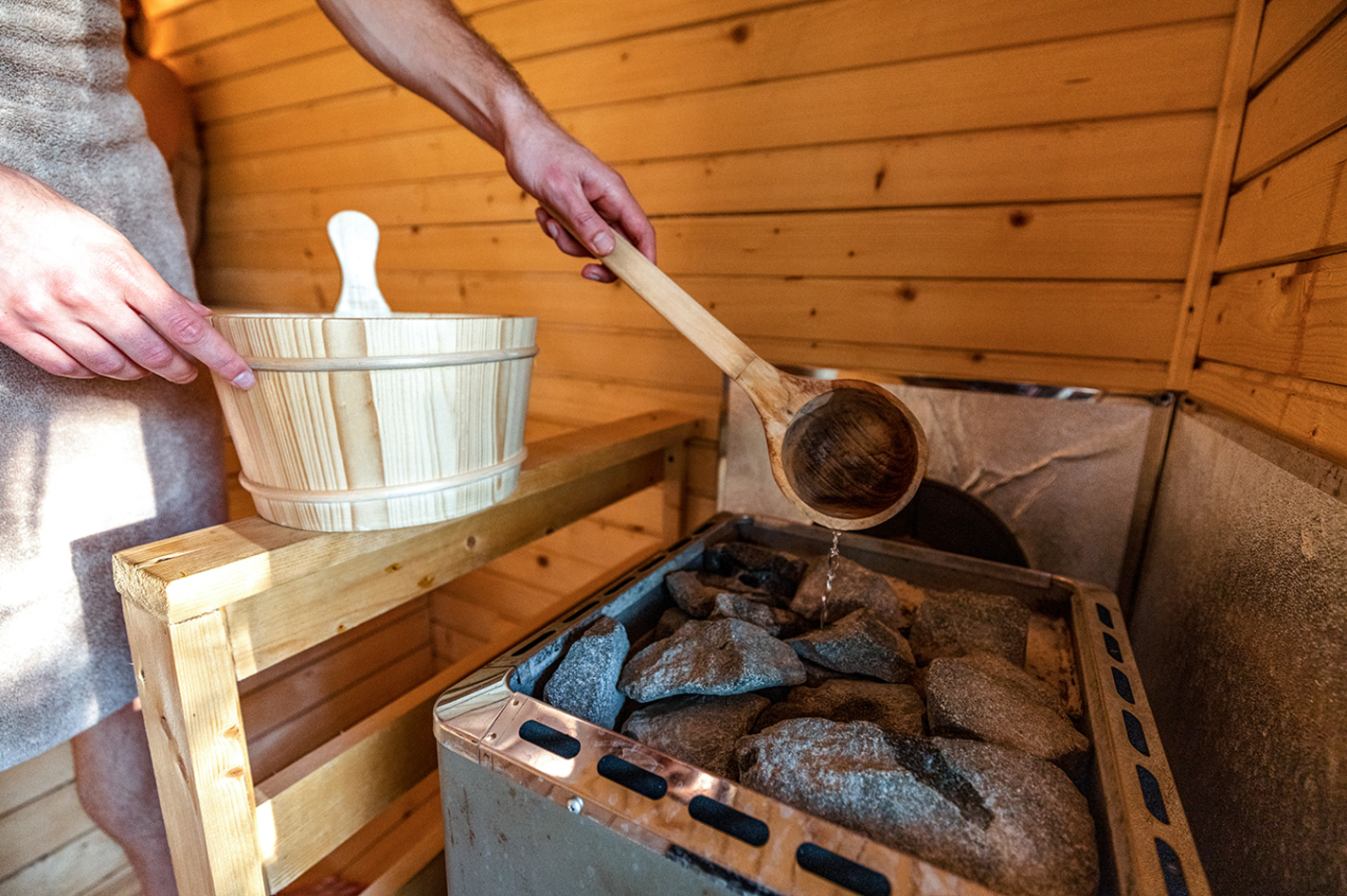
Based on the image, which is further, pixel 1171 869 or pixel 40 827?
pixel 40 827

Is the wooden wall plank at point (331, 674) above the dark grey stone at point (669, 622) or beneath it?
beneath

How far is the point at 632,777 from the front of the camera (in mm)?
526

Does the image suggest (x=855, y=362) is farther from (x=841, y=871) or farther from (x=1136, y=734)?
(x=841, y=871)

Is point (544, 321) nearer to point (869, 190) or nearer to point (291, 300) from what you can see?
point (869, 190)

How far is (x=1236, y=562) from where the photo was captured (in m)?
0.72

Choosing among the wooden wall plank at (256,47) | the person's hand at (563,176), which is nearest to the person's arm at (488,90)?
the person's hand at (563,176)

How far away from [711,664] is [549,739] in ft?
0.65

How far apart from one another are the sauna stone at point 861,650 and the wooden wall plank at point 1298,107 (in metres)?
0.69

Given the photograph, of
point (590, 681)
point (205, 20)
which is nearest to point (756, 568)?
point (590, 681)

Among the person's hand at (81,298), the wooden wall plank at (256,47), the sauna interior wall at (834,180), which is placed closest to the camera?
the person's hand at (81,298)

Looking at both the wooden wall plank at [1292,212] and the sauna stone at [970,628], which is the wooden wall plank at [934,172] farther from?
the sauna stone at [970,628]

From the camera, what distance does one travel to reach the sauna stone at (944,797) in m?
0.48

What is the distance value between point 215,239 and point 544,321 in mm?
1505

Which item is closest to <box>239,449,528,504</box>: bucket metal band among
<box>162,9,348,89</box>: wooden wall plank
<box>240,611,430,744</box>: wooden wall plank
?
<box>240,611,430,744</box>: wooden wall plank
